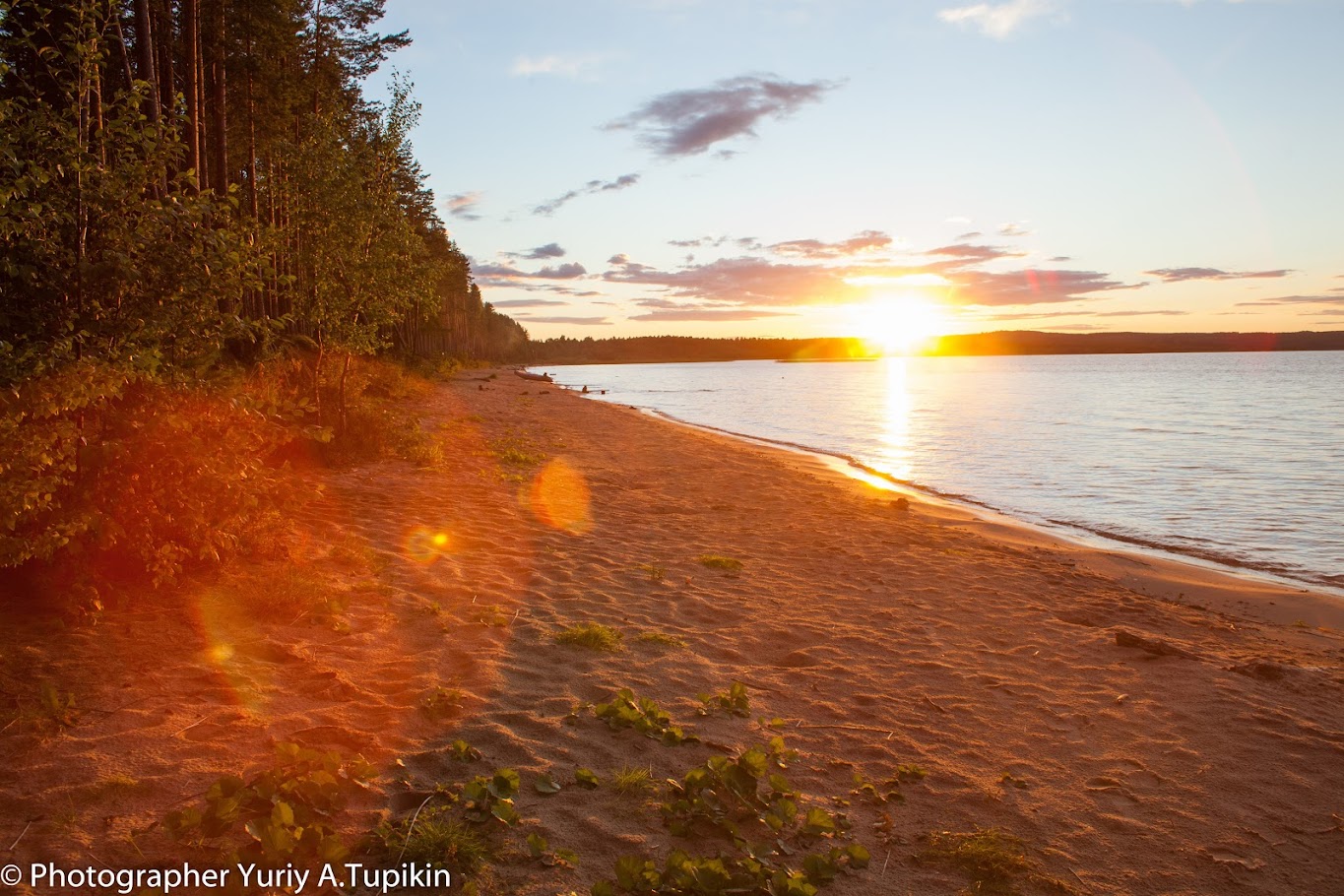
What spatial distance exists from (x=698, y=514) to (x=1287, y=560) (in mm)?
10233

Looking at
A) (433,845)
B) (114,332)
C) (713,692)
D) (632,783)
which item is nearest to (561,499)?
(713,692)

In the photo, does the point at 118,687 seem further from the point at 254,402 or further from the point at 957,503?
the point at 957,503

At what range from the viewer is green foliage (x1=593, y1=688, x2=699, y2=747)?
5.12m

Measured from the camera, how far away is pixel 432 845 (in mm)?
3656

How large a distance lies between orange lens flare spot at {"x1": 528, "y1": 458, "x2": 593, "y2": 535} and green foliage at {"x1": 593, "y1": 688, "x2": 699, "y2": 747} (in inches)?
238

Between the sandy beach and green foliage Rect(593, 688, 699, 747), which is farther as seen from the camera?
green foliage Rect(593, 688, 699, 747)

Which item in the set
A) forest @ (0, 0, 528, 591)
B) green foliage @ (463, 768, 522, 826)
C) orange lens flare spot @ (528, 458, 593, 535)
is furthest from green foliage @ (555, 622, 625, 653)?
orange lens flare spot @ (528, 458, 593, 535)

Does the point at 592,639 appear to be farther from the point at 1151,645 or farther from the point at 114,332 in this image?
the point at 1151,645

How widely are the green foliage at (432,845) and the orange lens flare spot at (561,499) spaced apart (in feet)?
24.6

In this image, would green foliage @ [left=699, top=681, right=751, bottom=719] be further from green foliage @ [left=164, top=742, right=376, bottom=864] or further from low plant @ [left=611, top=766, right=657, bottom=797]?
green foliage @ [left=164, top=742, right=376, bottom=864]

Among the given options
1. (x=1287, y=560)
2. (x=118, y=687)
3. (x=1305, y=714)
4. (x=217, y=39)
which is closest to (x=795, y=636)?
(x=1305, y=714)

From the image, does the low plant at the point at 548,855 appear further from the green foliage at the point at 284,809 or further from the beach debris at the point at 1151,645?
the beach debris at the point at 1151,645

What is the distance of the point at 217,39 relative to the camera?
2020 centimetres

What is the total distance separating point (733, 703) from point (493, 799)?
6.95 ft
